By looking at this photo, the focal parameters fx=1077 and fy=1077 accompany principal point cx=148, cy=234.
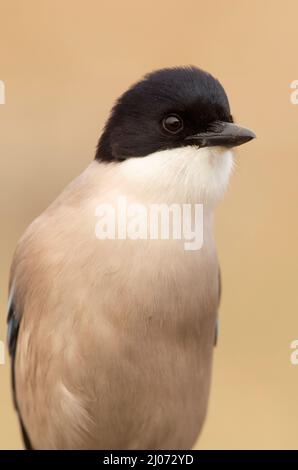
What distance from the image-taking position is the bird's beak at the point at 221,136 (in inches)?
101

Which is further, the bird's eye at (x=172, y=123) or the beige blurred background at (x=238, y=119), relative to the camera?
the beige blurred background at (x=238, y=119)

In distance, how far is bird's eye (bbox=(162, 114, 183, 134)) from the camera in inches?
100

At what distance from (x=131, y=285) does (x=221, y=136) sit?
414mm

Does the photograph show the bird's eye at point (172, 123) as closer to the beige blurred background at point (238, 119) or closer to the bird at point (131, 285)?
the bird at point (131, 285)

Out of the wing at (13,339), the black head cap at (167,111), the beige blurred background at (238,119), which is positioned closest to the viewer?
the black head cap at (167,111)

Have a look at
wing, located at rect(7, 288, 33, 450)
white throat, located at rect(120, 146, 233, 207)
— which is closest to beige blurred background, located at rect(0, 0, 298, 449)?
wing, located at rect(7, 288, 33, 450)

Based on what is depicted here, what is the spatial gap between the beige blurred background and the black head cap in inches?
52.6

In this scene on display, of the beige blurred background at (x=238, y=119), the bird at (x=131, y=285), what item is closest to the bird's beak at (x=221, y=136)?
the bird at (x=131, y=285)

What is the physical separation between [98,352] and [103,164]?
458 millimetres

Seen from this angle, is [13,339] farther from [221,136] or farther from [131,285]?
[221,136]

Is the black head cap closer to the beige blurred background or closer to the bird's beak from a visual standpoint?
the bird's beak

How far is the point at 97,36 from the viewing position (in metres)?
4.41

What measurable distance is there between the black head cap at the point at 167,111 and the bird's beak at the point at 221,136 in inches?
0.5

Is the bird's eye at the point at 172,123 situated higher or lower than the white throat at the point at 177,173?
higher
